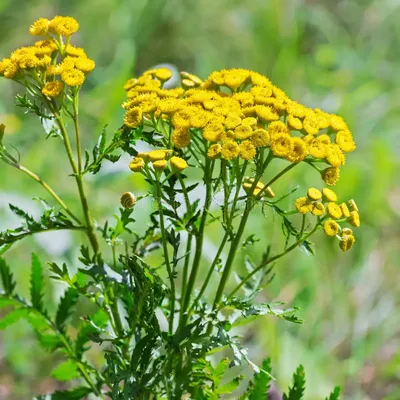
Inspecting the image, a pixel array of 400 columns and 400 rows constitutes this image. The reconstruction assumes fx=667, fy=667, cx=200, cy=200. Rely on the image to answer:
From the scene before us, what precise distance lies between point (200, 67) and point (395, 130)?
1.24 m

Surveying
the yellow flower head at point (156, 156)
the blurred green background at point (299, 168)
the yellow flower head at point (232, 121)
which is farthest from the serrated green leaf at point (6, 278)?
the blurred green background at point (299, 168)

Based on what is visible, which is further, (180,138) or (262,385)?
(262,385)

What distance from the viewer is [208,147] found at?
1067mm

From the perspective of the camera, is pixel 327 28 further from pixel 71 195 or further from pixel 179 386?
pixel 179 386

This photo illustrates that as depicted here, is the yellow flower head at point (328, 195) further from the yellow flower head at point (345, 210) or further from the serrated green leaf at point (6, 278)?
the serrated green leaf at point (6, 278)

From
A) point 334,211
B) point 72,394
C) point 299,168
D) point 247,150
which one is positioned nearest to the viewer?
point 247,150

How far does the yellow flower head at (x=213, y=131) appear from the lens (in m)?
1.00

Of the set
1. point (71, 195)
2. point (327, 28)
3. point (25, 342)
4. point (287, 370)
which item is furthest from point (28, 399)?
point (327, 28)

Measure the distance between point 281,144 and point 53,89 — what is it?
0.38m

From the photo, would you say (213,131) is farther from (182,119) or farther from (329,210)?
(329,210)

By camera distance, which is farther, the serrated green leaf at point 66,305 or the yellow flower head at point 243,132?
the serrated green leaf at point 66,305

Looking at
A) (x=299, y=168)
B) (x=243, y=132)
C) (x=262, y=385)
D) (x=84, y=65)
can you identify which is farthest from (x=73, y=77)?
(x=299, y=168)

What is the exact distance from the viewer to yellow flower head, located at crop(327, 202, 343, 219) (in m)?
1.08

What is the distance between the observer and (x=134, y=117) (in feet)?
3.48
